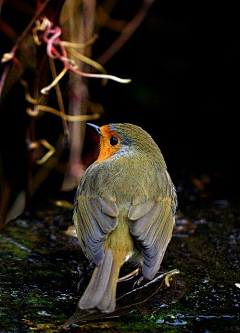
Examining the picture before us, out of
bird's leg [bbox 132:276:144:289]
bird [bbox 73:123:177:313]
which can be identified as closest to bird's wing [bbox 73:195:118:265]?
bird [bbox 73:123:177:313]

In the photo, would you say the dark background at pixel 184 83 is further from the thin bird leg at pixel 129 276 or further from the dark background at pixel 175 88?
the thin bird leg at pixel 129 276

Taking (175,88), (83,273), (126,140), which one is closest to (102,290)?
(83,273)

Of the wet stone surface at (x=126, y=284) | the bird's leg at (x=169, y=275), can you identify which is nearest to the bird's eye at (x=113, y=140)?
the wet stone surface at (x=126, y=284)

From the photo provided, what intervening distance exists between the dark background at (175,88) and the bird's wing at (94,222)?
255 cm

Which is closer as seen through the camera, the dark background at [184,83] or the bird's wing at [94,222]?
the bird's wing at [94,222]

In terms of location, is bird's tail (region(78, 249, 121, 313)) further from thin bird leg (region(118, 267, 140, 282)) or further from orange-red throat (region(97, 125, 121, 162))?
orange-red throat (region(97, 125, 121, 162))

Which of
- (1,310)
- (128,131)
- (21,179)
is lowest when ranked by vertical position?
(1,310)

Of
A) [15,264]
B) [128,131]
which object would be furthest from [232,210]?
[15,264]

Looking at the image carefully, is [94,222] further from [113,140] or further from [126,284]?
[113,140]

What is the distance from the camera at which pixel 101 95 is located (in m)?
5.82

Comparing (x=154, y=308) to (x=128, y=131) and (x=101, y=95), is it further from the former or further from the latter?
(x=101, y=95)

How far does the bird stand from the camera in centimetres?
243

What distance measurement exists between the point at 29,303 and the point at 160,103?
3.53 m

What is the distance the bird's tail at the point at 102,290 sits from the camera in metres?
2.18
